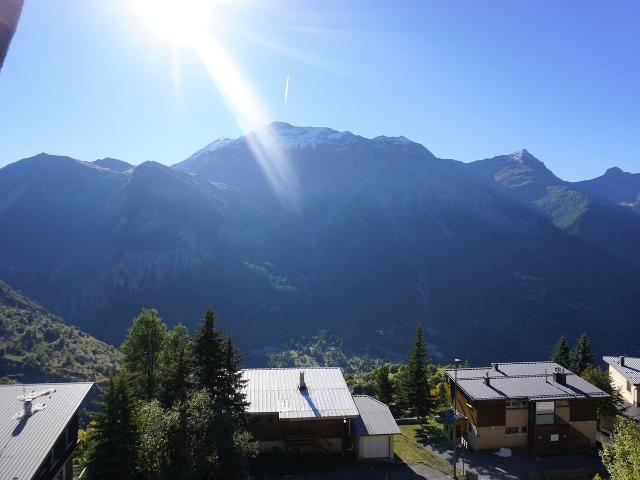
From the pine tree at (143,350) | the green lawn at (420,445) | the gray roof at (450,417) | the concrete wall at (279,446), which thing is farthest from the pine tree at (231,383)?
the gray roof at (450,417)

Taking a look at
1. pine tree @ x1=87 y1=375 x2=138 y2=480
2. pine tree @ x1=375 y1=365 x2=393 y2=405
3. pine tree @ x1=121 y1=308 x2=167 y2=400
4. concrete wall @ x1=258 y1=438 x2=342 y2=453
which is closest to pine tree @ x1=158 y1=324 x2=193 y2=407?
pine tree @ x1=87 y1=375 x2=138 y2=480

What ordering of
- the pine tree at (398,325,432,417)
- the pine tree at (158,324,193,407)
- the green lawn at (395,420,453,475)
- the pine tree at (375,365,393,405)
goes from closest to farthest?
the pine tree at (158,324,193,407) < the green lawn at (395,420,453,475) < the pine tree at (398,325,432,417) < the pine tree at (375,365,393,405)

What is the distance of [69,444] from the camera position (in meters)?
28.1

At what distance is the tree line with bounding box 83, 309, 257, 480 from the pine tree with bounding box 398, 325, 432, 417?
18505mm

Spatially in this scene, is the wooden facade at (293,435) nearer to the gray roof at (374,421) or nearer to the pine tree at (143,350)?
the gray roof at (374,421)

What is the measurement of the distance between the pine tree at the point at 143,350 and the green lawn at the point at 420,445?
788 inches

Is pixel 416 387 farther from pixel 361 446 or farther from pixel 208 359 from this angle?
pixel 208 359

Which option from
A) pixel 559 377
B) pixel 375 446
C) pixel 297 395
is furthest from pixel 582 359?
pixel 297 395

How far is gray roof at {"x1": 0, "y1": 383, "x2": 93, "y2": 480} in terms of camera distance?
20656 mm

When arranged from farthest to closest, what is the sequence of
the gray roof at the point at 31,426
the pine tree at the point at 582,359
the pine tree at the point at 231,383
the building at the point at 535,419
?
the pine tree at the point at 582,359
the building at the point at 535,419
the pine tree at the point at 231,383
the gray roof at the point at 31,426

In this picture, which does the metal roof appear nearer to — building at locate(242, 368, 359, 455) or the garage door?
building at locate(242, 368, 359, 455)

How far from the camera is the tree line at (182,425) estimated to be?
21.8 metres

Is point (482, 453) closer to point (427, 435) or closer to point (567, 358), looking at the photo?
point (427, 435)

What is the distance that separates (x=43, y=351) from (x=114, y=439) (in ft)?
202
